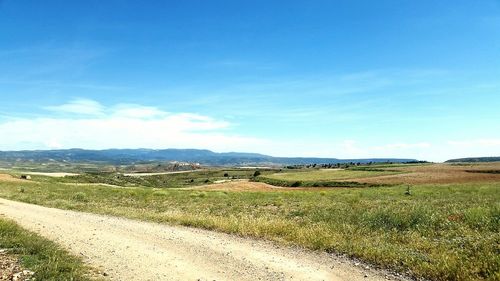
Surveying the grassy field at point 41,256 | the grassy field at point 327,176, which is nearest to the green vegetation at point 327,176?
the grassy field at point 327,176

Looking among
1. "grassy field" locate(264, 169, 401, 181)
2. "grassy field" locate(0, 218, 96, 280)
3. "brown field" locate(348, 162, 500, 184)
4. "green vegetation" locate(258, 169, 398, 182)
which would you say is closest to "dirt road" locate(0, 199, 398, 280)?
"grassy field" locate(0, 218, 96, 280)

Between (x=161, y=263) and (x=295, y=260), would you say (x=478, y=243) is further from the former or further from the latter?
(x=161, y=263)

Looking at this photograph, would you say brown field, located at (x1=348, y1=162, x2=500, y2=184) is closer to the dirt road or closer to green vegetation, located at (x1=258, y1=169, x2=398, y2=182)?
green vegetation, located at (x1=258, y1=169, x2=398, y2=182)

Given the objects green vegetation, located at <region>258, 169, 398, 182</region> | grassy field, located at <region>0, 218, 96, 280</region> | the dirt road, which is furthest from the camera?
green vegetation, located at <region>258, 169, 398, 182</region>

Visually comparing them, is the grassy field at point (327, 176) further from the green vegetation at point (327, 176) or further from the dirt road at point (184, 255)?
the dirt road at point (184, 255)

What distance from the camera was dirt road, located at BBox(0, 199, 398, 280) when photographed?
41.7 feet

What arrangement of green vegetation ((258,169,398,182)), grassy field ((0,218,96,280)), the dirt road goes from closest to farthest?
grassy field ((0,218,96,280))
the dirt road
green vegetation ((258,169,398,182))

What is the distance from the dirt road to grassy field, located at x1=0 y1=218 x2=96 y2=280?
2.09 ft

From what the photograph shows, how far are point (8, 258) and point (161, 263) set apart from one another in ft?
16.6

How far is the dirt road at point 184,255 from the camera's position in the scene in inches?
500

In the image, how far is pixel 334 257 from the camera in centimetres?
1495

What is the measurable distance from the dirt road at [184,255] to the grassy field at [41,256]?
2.09ft

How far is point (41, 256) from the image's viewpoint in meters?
14.4

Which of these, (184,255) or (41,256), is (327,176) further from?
(41,256)
